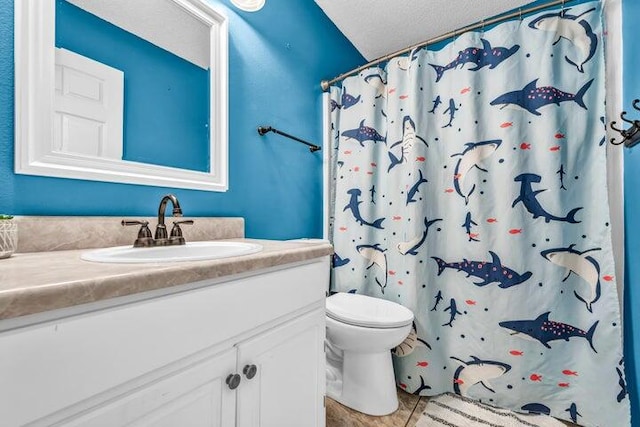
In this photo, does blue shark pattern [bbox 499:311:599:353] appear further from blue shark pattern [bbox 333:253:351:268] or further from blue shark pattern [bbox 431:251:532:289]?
blue shark pattern [bbox 333:253:351:268]

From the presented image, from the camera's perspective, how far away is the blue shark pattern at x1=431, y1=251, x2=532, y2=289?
1.30 meters

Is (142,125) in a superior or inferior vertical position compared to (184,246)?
superior

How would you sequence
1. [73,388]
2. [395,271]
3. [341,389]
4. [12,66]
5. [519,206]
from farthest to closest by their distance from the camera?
1. [395,271]
2. [341,389]
3. [519,206]
4. [12,66]
5. [73,388]

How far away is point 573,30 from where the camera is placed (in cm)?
121

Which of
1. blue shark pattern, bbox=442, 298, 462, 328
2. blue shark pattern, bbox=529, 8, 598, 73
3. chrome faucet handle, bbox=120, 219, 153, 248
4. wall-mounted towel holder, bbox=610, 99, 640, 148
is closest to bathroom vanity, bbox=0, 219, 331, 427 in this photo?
chrome faucet handle, bbox=120, 219, 153, 248

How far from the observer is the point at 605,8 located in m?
1.16

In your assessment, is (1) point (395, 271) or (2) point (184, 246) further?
(1) point (395, 271)

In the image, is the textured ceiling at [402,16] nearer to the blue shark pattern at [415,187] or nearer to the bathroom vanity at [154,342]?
the blue shark pattern at [415,187]

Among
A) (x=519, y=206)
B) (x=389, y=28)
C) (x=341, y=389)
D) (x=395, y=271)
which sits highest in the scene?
(x=389, y=28)

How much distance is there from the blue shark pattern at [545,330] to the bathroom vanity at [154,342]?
3.52 ft

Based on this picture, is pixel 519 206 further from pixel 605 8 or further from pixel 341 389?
pixel 341 389

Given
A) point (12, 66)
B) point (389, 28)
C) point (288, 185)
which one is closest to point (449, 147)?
point (288, 185)

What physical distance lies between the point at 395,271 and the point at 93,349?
4.54ft

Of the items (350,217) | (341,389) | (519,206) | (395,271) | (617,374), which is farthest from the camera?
(350,217)
